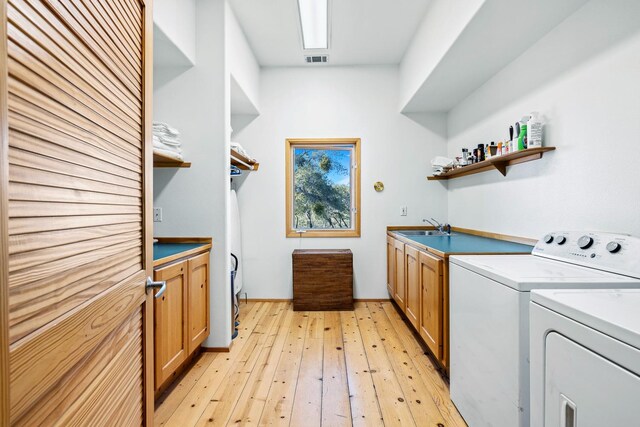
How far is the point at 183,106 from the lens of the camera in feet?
7.69

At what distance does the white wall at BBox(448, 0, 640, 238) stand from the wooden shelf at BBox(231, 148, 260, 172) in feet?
7.41

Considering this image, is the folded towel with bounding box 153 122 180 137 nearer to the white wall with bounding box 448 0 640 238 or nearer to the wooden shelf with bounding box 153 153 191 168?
the wooden shelf with bounding box 153 153 191 168

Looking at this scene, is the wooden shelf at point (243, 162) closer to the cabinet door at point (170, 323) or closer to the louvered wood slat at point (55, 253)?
the cabinet door at point (170, 323)

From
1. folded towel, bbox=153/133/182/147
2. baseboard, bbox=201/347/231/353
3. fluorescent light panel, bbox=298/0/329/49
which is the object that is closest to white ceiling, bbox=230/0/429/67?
fluorescent light panel, bbox=298/0/329/49

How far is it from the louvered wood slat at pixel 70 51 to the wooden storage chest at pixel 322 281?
2.53m

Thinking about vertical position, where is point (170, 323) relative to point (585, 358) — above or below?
below

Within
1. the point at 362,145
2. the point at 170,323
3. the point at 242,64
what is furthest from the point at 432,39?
the point at 170,323

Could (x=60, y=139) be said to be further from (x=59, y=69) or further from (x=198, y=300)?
(x=198, y=300)

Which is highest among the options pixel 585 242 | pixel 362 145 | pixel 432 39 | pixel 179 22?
pixel 432 39

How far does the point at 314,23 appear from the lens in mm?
2766

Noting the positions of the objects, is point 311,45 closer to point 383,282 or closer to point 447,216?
point 447,216

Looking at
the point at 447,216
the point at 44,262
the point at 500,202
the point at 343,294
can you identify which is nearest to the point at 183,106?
the point at 44,262

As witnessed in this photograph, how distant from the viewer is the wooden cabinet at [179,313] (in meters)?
1.67

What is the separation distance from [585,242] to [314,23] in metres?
2.63
